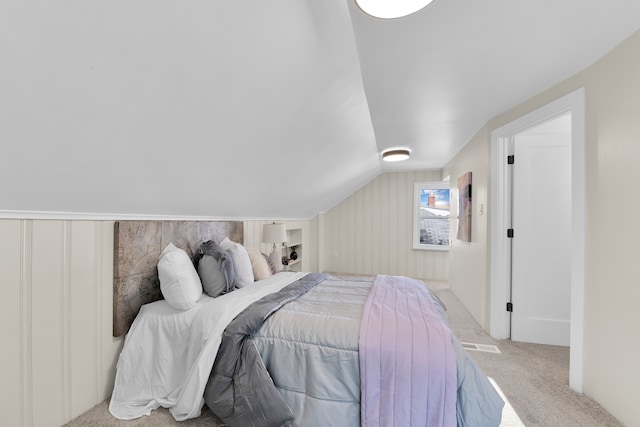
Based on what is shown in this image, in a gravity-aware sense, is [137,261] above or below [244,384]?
above

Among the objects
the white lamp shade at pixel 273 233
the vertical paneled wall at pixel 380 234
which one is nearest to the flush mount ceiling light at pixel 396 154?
the vertical paneled wall at pixel 380 234

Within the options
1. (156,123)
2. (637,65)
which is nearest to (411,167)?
(637,65)

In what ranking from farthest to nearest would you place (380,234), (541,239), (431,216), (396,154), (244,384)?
1. (380,234)
2. (431,216)
3. (396,154)
4. (541,239)
5. (244,384)

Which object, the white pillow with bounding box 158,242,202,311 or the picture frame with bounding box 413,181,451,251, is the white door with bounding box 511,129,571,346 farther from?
the white pillow with bounding box 158,242,202,311

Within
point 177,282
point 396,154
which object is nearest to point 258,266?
point 177,282

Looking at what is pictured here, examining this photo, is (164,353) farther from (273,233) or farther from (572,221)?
(572,221)

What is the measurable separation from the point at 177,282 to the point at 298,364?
97 cm

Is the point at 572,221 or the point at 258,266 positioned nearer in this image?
the point at 572,221

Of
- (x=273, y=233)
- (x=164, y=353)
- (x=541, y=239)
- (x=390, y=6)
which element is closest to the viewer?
(x=390, y=6)

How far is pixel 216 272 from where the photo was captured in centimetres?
224

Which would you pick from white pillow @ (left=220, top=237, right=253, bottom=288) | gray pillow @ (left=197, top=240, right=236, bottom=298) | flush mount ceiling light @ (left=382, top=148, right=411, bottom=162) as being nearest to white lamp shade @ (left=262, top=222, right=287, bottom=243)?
white pillow @ (left=220, top=237, right=253, bottom=288)

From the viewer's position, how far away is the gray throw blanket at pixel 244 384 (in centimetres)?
154

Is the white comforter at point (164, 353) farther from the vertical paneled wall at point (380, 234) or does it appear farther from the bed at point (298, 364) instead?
the vertical paneled wall at point (380, 234)

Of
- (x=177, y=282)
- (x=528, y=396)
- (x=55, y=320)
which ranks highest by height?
(x=177, y=282)
